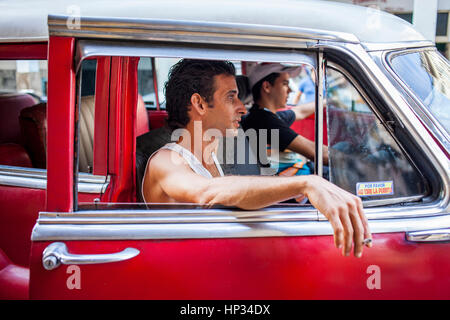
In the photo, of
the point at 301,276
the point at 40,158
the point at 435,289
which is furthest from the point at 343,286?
the point at 40,158

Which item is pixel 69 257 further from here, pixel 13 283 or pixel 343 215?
pixel 343 215

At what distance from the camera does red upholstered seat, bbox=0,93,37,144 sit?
3.05 metres

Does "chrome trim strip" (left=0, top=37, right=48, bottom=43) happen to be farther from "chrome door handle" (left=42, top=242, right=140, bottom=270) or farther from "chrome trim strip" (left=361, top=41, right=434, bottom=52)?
"chrome trim strip" (left=361, top=41, right=434, bottom=52)

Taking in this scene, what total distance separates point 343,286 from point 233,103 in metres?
0.88

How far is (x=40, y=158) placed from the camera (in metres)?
2.60

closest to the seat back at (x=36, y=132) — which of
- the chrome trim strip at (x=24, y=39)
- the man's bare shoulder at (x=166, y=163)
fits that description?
the chrome trim strip at (x=24, y=39)

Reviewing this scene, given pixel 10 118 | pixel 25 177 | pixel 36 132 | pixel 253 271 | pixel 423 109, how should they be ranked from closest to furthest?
1. pixel 253 271
2. pixel 423 109
3. pixel 25 177
4. pixel 36 132
5. pixel 10 118

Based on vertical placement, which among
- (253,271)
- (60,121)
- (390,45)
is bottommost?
(253,271)

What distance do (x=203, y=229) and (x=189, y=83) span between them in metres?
→ 0.71

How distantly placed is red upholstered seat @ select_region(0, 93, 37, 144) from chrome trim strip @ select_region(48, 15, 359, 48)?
212 centimetres

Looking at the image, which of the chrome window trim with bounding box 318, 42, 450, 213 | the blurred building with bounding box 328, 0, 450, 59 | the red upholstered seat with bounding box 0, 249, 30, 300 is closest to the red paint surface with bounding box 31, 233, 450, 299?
the chrome window trim with bounding box 318, 42, 450, 213

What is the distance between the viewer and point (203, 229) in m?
1.37

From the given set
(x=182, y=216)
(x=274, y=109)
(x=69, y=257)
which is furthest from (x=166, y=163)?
(x=274, y=109)

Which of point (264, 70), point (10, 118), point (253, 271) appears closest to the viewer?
point (253, 271)
